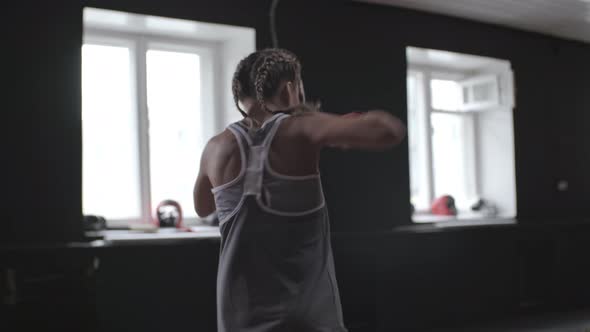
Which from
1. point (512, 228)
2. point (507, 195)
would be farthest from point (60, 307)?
point (507, 195)

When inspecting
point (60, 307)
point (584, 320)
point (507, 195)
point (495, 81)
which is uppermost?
point (495, 81)

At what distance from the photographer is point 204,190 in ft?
4.53

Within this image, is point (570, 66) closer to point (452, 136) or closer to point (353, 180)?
point (452, 136)

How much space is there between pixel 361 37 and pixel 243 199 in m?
3.39

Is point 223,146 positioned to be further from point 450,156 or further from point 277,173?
point 450,156

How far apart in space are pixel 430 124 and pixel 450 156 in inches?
18.6

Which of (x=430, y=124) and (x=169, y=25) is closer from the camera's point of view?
(x=169, y=25)

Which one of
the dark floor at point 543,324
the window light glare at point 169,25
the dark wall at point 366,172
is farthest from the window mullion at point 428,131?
the window light glare at point 169,25

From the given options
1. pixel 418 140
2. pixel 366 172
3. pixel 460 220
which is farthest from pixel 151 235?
pixel 418 140

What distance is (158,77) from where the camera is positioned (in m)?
4.00

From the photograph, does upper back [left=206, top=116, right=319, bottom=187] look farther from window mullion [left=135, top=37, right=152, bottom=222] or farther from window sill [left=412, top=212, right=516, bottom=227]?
window sill [left=412, top=212, right=516, bottom=227]

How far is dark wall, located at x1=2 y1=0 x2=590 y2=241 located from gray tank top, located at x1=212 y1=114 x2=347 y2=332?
2.38 meters

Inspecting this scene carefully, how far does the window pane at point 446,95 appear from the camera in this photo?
5.43 meters

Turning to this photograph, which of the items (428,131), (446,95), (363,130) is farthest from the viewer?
(446,95)
